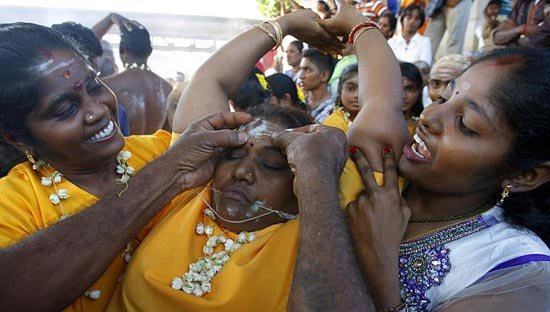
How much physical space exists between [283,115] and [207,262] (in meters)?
0.75

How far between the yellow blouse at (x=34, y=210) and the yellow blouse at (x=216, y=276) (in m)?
0.11

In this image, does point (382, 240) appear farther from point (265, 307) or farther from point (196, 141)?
point (196, 141)

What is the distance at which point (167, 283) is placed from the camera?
1.59 m

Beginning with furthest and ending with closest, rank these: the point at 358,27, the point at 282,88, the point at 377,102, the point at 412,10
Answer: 1. the point at 412,10
2. the point at 282,88
3. the point at 358,27
4. the point at 377,102

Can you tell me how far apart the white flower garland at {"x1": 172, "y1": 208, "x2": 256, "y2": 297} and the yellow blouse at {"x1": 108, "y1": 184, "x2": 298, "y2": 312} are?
2 centimetres

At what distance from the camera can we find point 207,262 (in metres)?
1.68

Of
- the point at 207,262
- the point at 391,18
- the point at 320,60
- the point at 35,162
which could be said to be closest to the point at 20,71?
the point at 35,162

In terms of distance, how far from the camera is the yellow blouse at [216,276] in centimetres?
152

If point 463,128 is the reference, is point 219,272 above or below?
below

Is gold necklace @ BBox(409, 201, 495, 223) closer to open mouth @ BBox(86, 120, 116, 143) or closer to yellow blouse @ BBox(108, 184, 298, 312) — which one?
yellow blouse @ BBox(108, 184, 298, 312)

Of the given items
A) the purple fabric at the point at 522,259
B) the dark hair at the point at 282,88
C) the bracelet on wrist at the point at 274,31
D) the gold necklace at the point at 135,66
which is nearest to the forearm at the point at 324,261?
the purple fabric at the point at 522,259

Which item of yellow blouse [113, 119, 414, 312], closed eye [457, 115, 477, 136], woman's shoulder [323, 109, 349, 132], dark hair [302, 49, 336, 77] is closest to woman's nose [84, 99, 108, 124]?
yellow blouse [113, 119, 414, 312]

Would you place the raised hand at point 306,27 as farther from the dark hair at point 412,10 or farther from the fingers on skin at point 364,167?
the dark hair at point 412,10

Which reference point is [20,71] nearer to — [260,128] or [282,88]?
[260,128]
